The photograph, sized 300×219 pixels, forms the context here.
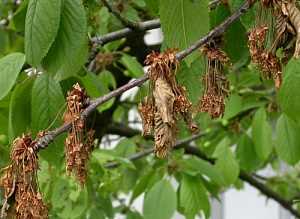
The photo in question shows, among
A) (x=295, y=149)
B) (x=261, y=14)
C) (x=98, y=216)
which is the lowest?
(x=98, y=216)

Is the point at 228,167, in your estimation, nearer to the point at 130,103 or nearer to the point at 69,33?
the point at 130,103

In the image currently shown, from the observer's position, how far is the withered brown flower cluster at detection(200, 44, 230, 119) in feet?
2.25

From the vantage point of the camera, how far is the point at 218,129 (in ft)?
7.07

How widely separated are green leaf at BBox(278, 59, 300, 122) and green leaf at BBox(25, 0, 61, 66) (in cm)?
24

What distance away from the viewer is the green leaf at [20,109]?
894 millimetres

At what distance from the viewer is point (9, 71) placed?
2.91 feet

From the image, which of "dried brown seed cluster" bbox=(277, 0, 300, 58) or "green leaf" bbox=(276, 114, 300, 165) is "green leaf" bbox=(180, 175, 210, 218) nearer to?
"green leaf" bbox=(276, 114, 300, 165)

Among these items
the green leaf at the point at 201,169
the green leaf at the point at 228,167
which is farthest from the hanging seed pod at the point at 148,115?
the green leaf at the point at 228,167

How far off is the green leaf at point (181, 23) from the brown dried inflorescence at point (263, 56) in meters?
0.12

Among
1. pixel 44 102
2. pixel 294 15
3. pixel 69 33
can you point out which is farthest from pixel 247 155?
pixel 294 15

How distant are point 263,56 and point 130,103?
1701 mm

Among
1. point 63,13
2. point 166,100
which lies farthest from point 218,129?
point 166,100

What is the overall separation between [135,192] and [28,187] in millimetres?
1004

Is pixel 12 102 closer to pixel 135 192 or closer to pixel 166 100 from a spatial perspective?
pixel 166 100
